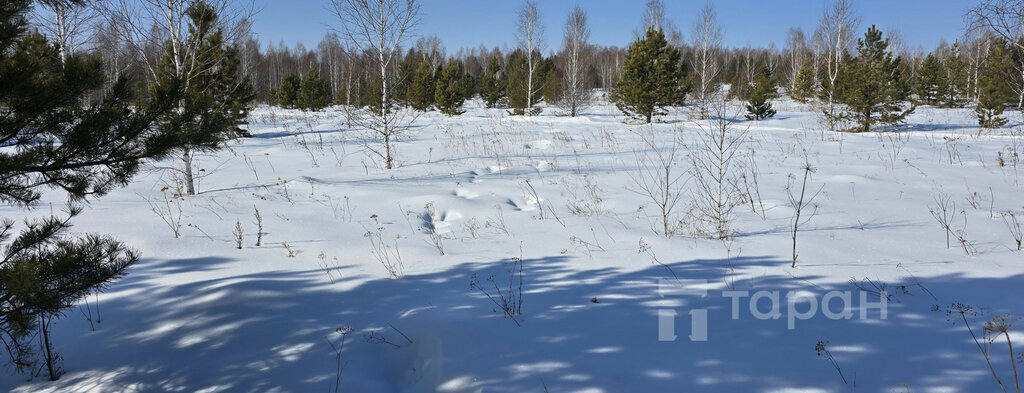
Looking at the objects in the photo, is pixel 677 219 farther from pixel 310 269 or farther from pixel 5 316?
pixel 5 316

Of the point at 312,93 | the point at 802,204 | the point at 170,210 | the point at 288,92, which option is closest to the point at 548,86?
the point at 312,93

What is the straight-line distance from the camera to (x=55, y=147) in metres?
2.08

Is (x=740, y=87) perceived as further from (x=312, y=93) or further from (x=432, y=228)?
(x=432, y=228)

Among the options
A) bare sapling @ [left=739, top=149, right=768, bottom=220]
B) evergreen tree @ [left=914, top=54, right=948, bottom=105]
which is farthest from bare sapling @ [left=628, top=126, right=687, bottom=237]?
evergreen tree @ [left=914, top=54, right=948, bottom=105]

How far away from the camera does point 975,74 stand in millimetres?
27641

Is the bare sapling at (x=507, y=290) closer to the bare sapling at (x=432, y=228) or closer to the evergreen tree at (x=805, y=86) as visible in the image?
the bare sapling at (x=432, y=228)

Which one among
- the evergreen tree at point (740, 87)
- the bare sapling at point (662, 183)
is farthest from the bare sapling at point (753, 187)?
the evergreen tree at point (740, 87)

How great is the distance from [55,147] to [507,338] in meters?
2.23

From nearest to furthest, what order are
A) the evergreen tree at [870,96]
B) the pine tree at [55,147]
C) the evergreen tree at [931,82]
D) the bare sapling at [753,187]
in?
1. the pine tree at [55,147]
2. the bare sapling at [753,187]
3. the evergreen tree at [870,96]
4. the evergreen tree at [931,82]

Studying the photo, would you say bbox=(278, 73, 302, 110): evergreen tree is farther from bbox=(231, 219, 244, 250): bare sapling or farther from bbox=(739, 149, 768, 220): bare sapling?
bbox=(739, 149, 768, 220): bare sapling

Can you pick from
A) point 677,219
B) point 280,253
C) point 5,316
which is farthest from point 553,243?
point 5,316

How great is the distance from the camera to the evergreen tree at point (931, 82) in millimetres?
26094

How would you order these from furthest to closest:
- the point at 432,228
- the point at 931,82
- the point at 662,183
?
1. the point at 931,82
2. the point at 662,183
3. the point at 432,228

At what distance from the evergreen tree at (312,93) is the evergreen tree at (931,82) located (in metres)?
34.9
